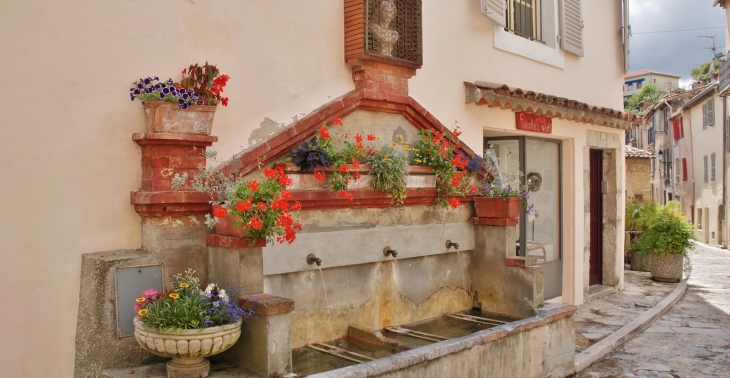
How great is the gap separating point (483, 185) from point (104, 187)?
4387 mm

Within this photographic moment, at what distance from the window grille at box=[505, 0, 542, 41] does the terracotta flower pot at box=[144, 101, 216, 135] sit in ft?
18.5

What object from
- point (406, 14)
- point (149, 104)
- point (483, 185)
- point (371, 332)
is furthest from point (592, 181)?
point (149, 104)

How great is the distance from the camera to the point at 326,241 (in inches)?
222

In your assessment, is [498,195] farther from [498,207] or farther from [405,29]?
[405,29]

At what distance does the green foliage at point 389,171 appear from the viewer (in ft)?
19.3

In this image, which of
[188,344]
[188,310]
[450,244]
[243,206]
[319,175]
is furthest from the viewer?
[450,244]

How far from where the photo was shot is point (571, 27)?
9.93 meters

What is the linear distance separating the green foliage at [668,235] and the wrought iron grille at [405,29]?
8.84 metres

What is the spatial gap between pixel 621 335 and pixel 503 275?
2.57 meters

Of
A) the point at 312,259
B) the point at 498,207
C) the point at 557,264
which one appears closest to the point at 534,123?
the point at 557,264

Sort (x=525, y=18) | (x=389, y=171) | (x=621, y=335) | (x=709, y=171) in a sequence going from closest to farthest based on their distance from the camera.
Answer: (x=389, y=171), (x=621, y=335), (x=525, y=18), (x=709, y=171)

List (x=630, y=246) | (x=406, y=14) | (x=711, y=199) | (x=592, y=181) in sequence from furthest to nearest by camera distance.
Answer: (x=711, y=199), (x=630, y=246), (x=592, y=181), (x=406, y=14)

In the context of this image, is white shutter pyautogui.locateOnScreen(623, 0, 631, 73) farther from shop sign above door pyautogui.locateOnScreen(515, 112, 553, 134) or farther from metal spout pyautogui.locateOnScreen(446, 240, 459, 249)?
metal spout pyautogui.locateOnScreen(446, 240, 459, 249)

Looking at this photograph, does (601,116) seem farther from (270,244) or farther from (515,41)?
(270,244)
